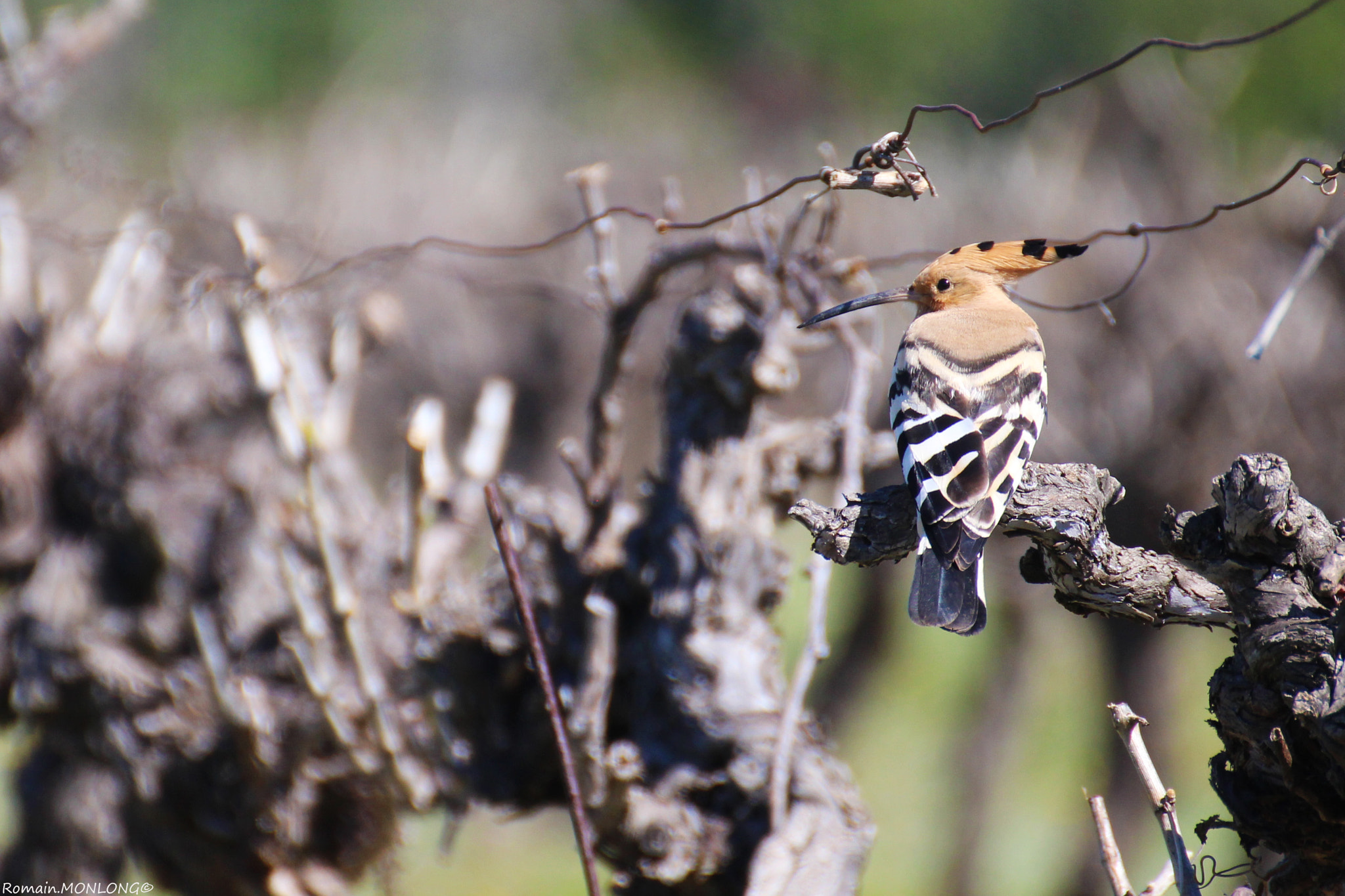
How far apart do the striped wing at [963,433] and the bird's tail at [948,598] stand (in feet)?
0.08

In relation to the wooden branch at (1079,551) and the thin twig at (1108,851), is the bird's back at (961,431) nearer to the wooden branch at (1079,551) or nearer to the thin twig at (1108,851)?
the wooden branch at (1079,551)

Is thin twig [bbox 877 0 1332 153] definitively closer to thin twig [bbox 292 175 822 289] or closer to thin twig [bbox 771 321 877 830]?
thin twig [bbox 292 175 822 289]

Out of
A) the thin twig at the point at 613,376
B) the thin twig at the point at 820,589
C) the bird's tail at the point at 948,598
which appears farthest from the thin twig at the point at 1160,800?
the thin twig at the point at 613,376

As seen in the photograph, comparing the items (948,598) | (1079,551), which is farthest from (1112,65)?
(948,598)

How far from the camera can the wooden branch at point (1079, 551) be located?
1.53 metres

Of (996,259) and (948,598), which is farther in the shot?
(996,259)

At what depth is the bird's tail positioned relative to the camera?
1.67 m

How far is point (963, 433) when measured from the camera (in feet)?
6.19

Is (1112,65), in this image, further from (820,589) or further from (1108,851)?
(820,589)

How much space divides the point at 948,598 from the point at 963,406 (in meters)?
0.48

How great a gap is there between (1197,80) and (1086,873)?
509cm

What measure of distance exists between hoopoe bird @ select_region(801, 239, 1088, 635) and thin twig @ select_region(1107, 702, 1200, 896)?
246mm

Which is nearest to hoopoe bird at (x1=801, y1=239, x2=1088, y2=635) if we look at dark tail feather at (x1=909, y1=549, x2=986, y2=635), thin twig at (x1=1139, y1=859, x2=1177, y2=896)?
dark tail feather at (x1=909, y1=549, x2=986, y2=635)

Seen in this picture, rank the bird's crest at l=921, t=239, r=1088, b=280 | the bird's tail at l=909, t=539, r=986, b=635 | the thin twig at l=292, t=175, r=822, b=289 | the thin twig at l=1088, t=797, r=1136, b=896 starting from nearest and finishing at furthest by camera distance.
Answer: the thin twig at l=1088, t=797, r=1136, b=896
the bird's tail at l=909, t=539, r=986, b=635
the thin twig at l=292, t=175, r=822, b=289
the bird's crest at l=921, t=239, r=1088, b=280
